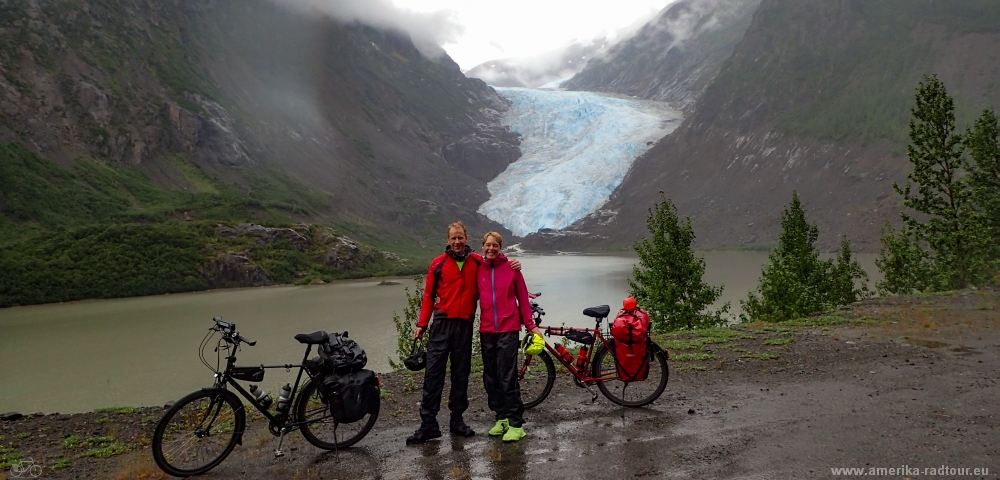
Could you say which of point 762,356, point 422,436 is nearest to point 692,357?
point 762,356

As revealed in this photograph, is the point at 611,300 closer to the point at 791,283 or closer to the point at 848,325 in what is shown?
the point at 791,283

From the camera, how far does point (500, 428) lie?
20.8 feet

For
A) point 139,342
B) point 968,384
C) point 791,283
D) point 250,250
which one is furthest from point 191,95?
point 968,384

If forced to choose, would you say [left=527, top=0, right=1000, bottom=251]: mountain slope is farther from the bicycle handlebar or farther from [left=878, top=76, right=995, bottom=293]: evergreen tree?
the bicycle handlebar

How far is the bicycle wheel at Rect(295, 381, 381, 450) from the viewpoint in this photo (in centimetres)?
613

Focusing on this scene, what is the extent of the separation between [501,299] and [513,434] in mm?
1409

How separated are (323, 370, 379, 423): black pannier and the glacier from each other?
96760 millimetres

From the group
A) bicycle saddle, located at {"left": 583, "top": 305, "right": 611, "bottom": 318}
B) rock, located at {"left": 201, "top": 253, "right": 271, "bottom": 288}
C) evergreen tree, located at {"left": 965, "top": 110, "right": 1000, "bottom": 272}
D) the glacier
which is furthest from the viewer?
the glacier

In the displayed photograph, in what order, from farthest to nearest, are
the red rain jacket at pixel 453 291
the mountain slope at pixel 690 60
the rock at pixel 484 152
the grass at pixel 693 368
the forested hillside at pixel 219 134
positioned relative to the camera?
1. the mountain slope at pixel 690 60
2. the rock at pixel 484 152
3. the forested hillside at pixel 219 134
4. the grass at pixel 693 368
5. the red rain jacket at pixel 453 291

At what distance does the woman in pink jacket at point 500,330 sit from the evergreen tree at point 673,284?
37.6 feet

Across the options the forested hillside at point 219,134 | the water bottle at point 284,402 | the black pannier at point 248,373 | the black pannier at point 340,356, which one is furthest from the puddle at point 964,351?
the forested hillside at point 219,134

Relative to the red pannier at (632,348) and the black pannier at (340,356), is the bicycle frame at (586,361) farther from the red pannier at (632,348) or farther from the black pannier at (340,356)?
the black pannier at (340,356)

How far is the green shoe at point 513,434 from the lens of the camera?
6.13m

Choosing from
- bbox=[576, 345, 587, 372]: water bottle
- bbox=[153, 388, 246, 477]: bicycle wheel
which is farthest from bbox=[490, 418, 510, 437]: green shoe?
bbox=[153, 388, 246, 477]: bicycle wheel
